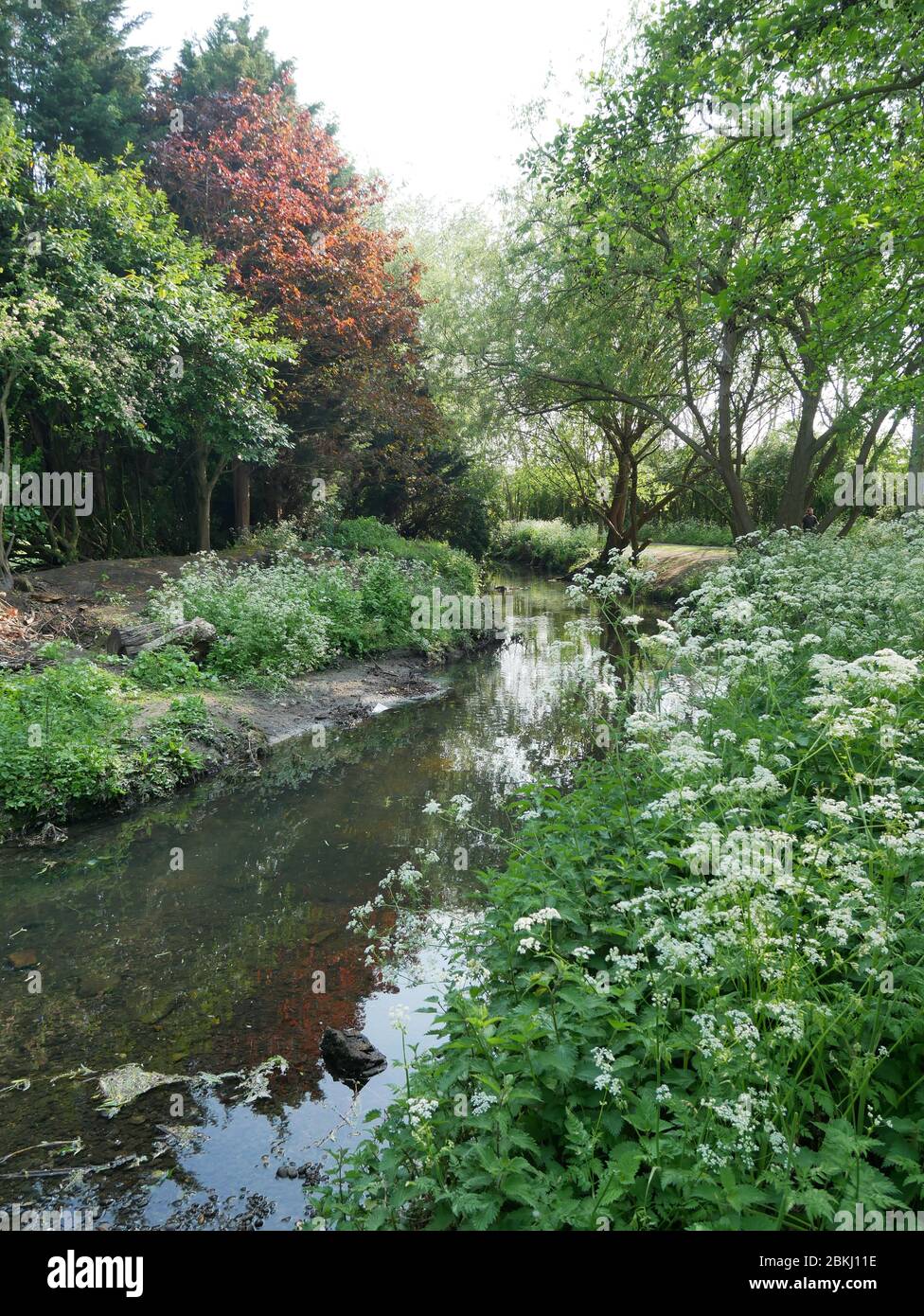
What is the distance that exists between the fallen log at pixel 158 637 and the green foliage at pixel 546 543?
833 inches

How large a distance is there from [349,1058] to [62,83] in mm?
26060

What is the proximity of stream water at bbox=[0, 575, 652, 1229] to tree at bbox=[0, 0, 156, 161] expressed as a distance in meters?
19.7

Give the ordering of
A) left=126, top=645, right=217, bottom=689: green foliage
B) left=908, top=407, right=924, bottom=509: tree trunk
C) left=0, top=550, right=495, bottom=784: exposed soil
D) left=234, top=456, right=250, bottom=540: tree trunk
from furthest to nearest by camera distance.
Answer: left=234, top=456, right=250, bottom=540: tree trunk, left=908, top=407, right=924, bottom=509: tree trunk, left=0, top=550, right=495, bottom=784: exposed soil, left=126, top=645, right=217, bottom=689: green foliage

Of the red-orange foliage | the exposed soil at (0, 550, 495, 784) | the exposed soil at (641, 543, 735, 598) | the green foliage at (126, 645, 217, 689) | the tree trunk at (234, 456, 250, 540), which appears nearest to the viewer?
the green foliage at (126, 645, 217, 689)

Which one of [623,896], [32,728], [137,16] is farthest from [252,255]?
[623,896]

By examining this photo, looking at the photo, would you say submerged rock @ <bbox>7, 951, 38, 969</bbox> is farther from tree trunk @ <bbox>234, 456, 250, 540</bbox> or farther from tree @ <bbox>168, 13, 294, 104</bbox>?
tree @ <bbox>168, 13, 294, 104</bbox>

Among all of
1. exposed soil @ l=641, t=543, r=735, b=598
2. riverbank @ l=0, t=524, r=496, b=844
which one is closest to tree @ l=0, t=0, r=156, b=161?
riverbank @ l=0, t=524, r=496, b=844

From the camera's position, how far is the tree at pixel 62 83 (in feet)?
65.0

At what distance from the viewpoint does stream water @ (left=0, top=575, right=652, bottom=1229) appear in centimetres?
374

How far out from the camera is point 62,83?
66.6 ft

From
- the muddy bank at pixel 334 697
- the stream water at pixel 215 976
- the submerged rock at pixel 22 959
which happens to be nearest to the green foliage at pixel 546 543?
the muddy bank at pixel 334 697

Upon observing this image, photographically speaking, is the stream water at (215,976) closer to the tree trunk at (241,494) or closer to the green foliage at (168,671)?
the green foliage at (168,671)

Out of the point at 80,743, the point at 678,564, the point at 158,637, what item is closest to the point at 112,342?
the point at 158,637

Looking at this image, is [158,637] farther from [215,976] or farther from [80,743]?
[215,976]
